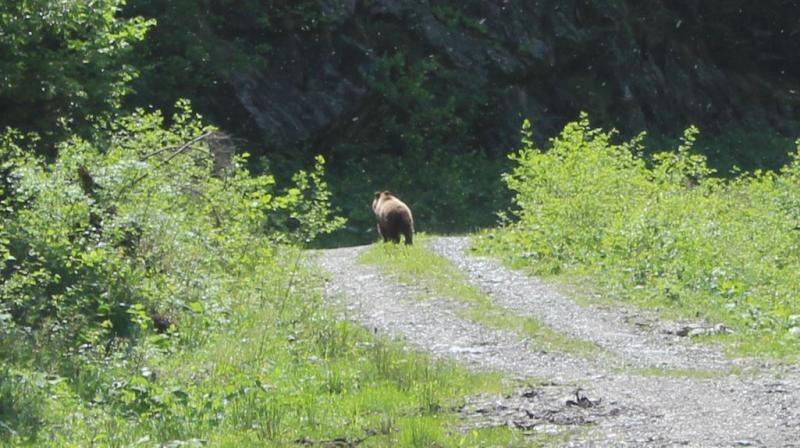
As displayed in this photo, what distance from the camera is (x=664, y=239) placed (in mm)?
19328

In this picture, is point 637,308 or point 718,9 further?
point 718,9

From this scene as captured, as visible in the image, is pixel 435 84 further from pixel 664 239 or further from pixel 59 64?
pixel 59 64

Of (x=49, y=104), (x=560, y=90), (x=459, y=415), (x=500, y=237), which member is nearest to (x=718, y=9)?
(x=560, y=90)

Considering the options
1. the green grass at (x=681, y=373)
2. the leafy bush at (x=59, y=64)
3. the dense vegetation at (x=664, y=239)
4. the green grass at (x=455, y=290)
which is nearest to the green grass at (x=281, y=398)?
the green grass at (x=681, y=373)

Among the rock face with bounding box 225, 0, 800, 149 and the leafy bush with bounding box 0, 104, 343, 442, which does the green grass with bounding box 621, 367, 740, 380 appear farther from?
the rock face with bounding box 225, 0, 800, 149

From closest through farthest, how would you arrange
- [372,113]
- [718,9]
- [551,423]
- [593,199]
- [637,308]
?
[551,423], [637,308], [593,199], [372,113], [718,9]

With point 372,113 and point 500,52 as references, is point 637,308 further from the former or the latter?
point 500,52

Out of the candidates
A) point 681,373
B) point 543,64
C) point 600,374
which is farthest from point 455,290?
point 543,64

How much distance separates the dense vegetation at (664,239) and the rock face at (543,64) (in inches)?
550

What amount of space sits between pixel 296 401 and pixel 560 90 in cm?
3447

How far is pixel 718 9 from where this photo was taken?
51.7 metres

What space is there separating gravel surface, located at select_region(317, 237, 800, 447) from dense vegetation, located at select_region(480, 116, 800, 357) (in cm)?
79

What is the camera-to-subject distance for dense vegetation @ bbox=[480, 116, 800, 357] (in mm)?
16270

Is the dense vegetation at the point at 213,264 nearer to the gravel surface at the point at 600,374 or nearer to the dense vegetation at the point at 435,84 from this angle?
the gravel surface at the point at 600,374
